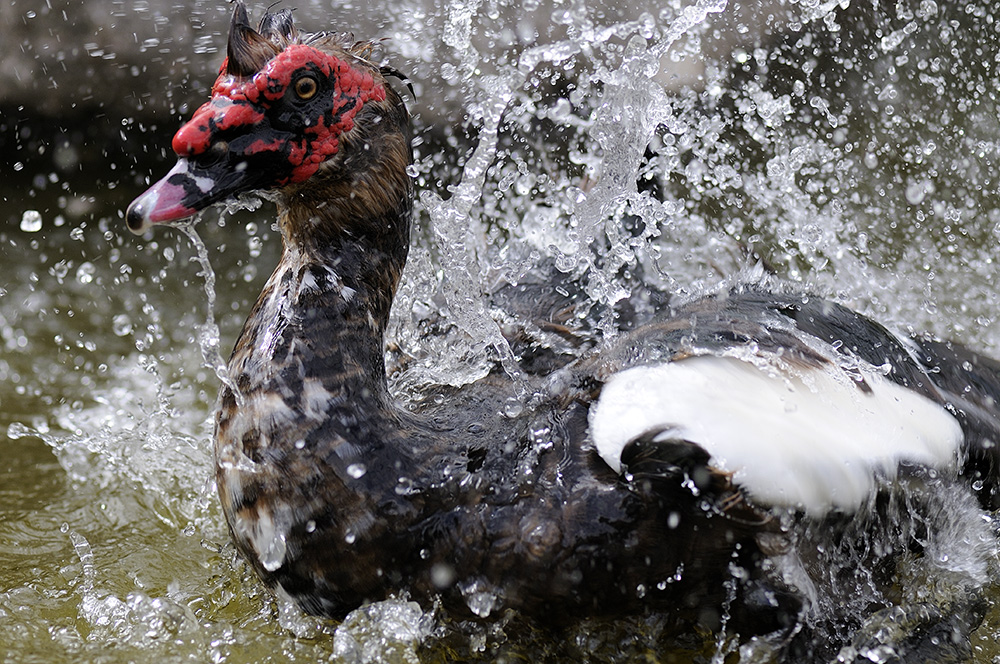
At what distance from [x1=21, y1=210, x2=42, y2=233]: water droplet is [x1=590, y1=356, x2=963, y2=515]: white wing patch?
2.83m


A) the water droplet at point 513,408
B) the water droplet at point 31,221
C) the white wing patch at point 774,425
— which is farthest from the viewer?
the water droplet at point 31,221

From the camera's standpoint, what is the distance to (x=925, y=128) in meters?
4.36

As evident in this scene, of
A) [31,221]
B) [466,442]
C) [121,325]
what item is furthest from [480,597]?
[31,221]

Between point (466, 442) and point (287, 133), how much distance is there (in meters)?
0.60

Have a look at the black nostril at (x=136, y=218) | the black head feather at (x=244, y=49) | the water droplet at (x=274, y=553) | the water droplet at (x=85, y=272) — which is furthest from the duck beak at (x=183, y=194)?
the water droplet at (x=85, y=272)

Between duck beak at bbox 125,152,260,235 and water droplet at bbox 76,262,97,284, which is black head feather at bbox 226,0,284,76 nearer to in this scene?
duck beak at bbox 125,152,260,235

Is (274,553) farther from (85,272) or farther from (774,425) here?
(85,272)

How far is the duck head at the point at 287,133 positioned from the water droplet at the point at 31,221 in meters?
2.35

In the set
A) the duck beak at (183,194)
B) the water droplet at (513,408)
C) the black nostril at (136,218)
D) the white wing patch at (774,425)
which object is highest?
the duck beak at (183,194)

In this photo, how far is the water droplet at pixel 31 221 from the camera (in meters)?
3.71

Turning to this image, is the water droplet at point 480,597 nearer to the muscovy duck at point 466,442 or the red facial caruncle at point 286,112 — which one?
the muscovy duck at point 466,442

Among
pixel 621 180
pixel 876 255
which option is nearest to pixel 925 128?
pixel 876 255

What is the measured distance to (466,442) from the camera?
1.75 m

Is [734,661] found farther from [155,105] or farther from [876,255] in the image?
[155,105]
